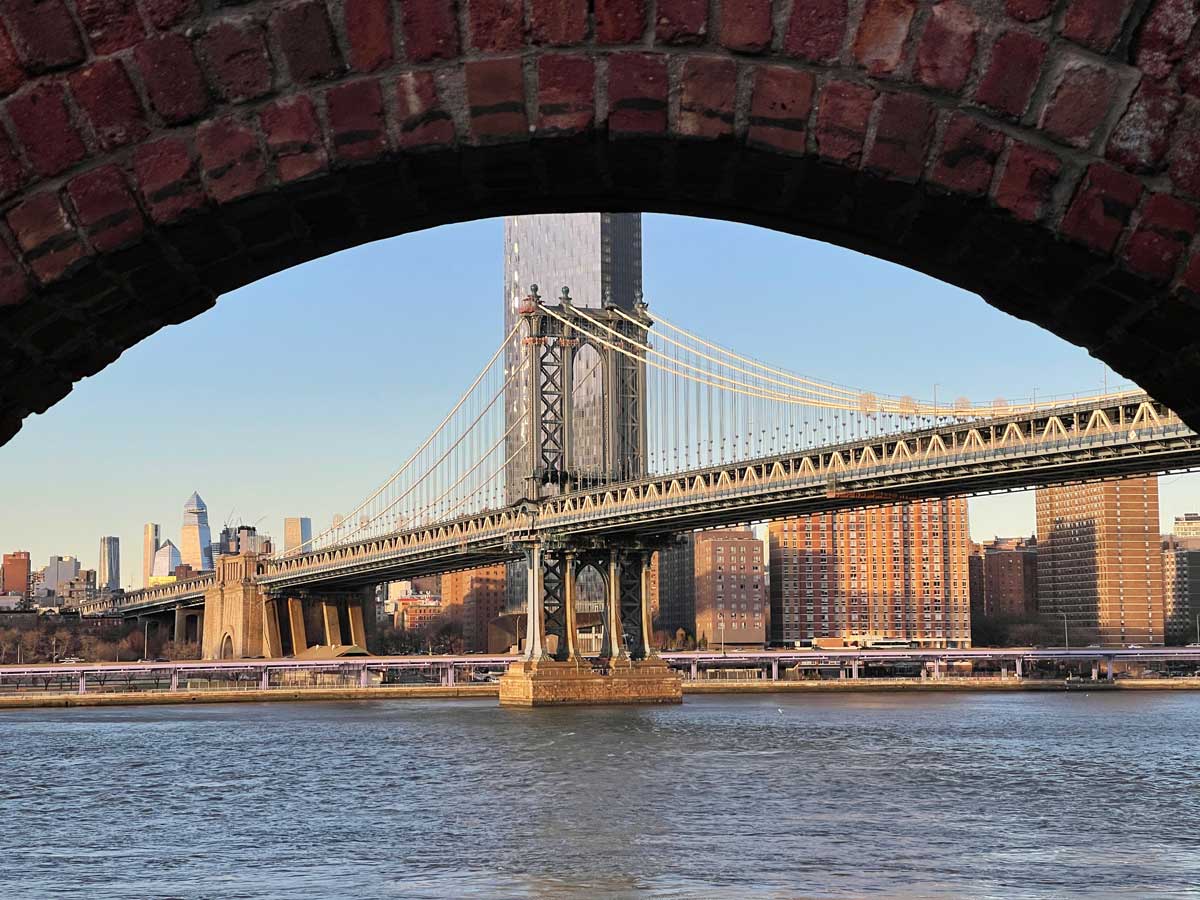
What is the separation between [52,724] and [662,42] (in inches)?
3211

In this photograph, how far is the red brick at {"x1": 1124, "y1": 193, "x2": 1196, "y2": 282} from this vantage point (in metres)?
4.41

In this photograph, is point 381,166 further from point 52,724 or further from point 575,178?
point 52,724

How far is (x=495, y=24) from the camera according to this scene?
441 cm

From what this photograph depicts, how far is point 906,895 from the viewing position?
26734 mm

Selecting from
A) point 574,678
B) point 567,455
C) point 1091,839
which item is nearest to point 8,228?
point 1091,839

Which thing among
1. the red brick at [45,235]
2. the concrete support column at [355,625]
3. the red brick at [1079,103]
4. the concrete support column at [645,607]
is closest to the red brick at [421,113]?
→ the red brick at [45,235]

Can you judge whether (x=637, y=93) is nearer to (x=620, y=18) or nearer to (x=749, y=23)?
(x=620, y=18)

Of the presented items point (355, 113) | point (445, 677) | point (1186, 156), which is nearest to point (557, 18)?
point (355, 113)

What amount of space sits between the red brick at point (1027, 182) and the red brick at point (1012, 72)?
0.12 m

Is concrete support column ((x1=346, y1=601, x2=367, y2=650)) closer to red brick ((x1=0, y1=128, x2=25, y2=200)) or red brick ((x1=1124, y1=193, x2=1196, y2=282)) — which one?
red brick ((x1=0, y1=128, x2=25, y2=200))

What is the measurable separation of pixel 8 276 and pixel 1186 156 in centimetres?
321

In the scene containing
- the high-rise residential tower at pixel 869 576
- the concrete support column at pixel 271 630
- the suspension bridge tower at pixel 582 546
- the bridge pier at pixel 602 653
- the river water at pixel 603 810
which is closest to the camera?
the river water at pixel 603 810

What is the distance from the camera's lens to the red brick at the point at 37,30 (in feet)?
14.3

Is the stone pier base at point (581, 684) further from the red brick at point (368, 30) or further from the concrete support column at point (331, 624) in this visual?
the red brick at point (368, 30)
